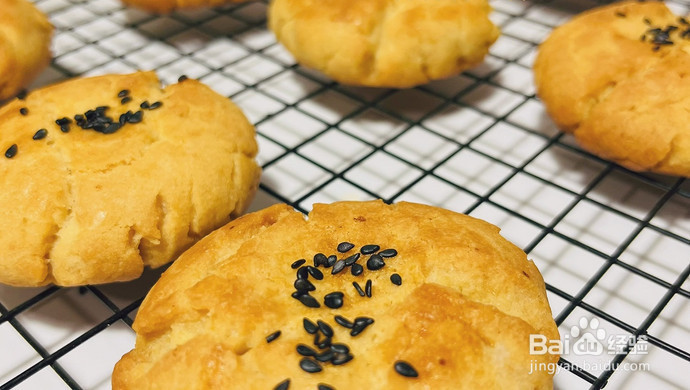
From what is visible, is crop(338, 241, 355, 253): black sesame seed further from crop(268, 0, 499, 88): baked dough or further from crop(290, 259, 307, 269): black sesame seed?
crop(268, 0, 499, 88): baked dough

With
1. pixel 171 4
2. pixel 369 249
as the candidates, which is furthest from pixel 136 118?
pixel 171 4

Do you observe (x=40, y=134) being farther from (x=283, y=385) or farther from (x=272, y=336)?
(x=283, y=385)

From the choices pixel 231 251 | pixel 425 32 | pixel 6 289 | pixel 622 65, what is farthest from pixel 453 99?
pixel 6 289

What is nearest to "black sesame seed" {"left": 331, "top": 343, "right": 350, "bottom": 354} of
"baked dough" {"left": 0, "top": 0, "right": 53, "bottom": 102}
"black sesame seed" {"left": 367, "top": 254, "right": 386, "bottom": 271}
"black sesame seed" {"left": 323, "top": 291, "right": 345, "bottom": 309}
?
"black sesame seed" {"left": 323, "top": 291, "right": 345, "bottom": 309}

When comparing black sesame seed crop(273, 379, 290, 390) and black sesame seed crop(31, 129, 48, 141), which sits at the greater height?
black sesame seed crop(31, 129, 48, 141)

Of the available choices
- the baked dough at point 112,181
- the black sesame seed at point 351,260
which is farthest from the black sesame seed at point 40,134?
the black sesame seed at point 351,260

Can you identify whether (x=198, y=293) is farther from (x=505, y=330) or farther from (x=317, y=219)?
(x=505, y=330)
